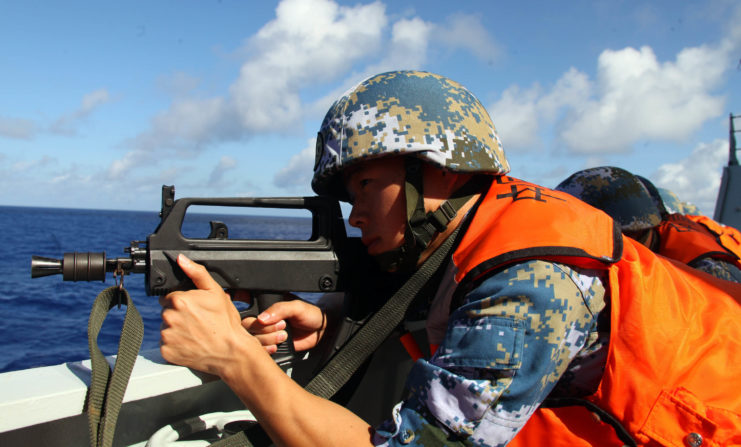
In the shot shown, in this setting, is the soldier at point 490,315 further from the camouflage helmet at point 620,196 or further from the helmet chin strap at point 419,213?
the camouflage helmet at point 620,196

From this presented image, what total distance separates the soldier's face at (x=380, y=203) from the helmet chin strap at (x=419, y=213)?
0.12ft

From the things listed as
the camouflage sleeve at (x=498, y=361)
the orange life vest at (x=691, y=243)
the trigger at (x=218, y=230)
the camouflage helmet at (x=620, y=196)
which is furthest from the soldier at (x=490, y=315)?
the orange life vest at (x=691, y=243)

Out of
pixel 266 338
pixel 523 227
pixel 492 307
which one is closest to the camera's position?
pixel 492 307

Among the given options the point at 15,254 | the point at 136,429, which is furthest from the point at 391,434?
the point at 15,254

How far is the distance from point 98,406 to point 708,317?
230 cm

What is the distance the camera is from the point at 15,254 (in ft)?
48.6

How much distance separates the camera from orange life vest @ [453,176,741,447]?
167 centimetres

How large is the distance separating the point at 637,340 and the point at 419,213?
2.89 ft

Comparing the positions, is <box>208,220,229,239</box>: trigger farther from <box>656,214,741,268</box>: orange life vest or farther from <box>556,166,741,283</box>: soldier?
<box>656,214,741,268</box>: orange life vest

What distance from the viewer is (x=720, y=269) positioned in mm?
4281

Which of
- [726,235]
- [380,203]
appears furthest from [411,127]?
[726,235]

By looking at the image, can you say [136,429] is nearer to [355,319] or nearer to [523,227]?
[355,319]

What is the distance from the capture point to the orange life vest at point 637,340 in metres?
1.67

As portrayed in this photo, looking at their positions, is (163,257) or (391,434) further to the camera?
(163,257)
